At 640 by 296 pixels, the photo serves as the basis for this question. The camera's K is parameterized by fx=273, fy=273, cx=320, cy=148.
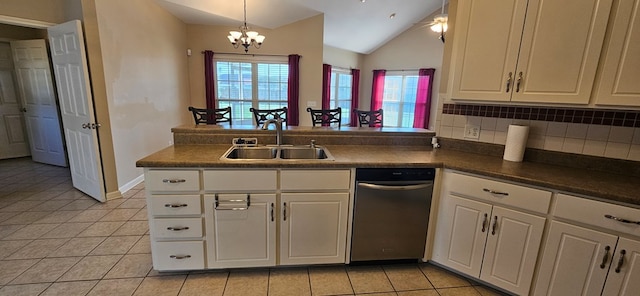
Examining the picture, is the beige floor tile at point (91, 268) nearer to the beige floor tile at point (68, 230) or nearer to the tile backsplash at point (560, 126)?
the beige floor tile at point (68, 230)

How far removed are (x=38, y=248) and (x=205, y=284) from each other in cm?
154

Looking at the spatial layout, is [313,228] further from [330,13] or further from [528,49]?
[330,13]

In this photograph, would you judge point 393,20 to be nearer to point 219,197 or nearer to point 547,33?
point 547,33

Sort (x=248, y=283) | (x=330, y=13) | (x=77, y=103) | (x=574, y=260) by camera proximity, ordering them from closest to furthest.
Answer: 1. (x=574, y=260)
2. (x=248, y=283)
3. (x=77, y=103)
4. (x=330, y=13)

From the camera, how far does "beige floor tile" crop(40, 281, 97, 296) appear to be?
1732 mm

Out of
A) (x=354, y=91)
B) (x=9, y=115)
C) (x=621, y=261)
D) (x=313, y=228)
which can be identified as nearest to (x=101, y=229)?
(x=313, y=228)

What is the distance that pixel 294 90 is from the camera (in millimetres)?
5562

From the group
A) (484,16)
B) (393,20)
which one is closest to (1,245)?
(484,16)

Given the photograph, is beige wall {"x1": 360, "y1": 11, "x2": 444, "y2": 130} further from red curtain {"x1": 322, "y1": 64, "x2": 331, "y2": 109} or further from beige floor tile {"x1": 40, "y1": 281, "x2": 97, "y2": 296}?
beige floor tile {"x1": 40, "y1": 281, "x2": 97, "y2": 296}

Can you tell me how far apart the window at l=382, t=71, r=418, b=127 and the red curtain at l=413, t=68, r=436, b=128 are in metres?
0.15

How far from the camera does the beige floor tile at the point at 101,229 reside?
2.44 metres

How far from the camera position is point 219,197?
70.5 inches

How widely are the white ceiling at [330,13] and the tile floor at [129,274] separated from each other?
3314 millimetres

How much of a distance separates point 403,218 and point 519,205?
0.69 meters
